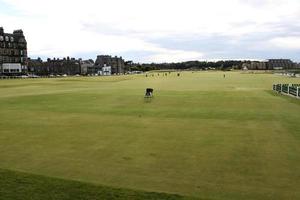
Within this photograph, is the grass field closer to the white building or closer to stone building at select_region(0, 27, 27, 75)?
the white building

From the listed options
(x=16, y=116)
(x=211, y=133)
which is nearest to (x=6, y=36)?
(x=16, y=116)

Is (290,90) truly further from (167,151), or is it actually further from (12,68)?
(12,68)

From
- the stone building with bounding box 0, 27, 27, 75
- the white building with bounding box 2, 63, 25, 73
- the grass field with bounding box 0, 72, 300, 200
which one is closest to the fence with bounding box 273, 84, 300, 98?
the grass field with bounding box 0, 72, 300, 200

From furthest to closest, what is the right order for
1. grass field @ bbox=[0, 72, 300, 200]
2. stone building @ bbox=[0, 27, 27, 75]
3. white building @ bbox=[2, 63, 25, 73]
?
stone building @ bbox=[0, 27, 27, 75] < white building @ bbox=[2, 63, 25, 73] < grass field @ bbox=[0, 72, 300, 200]

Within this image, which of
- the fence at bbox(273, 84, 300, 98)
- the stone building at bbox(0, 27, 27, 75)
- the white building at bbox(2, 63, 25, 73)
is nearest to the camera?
the fence at bbox(273, 84, 300, 98)

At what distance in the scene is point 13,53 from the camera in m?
159

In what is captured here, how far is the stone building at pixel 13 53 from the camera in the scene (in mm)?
151750

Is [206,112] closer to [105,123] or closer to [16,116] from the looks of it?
[105,123]

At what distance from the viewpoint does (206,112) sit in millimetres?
26078

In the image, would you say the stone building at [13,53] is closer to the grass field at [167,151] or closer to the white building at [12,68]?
the white building at [12,68]

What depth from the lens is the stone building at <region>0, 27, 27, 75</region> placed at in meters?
152

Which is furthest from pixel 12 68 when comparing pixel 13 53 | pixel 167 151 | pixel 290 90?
pixel 167 151

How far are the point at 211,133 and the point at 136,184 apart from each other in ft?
26.7

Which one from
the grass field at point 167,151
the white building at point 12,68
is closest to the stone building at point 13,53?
the white building at point 12,68
